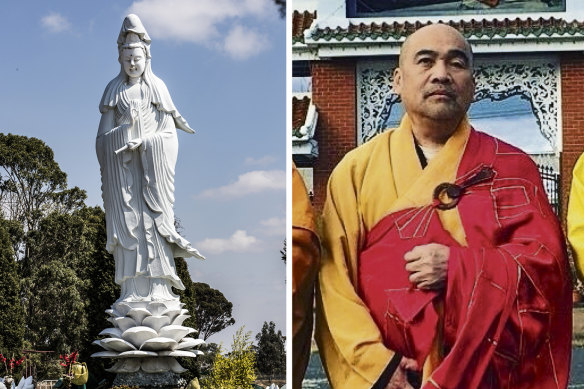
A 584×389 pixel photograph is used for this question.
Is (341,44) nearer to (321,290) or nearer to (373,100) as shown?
(373,100)

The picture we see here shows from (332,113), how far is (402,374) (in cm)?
218

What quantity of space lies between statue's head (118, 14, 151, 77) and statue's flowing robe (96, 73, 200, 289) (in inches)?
6.9

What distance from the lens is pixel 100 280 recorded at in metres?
15.5

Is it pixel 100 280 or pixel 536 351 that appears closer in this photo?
pixel 536 351

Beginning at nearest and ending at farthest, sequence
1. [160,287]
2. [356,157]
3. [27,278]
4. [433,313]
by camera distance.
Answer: [433,313], [356,157], [160,287], [27,278]

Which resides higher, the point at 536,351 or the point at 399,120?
the point at 399,120

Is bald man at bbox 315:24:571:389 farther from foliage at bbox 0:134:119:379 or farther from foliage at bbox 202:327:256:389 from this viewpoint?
foliage at bbox 0:134:119:379

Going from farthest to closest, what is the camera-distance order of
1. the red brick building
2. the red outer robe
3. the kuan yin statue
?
1. the kuan yin statue
2. the red brick building
3. the red outer robe

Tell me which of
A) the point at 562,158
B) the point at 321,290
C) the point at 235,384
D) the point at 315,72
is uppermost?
the point at 315,72

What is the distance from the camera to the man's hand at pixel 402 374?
8195 mm

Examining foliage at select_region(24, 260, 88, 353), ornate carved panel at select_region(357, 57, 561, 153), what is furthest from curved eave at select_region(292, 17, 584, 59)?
foliage at select_region(24, 260, 88, 353)

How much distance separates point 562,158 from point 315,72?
2.07 m

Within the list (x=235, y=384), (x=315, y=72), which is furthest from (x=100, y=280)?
(x=315, y=72)

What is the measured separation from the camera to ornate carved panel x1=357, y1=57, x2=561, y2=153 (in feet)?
28.9
